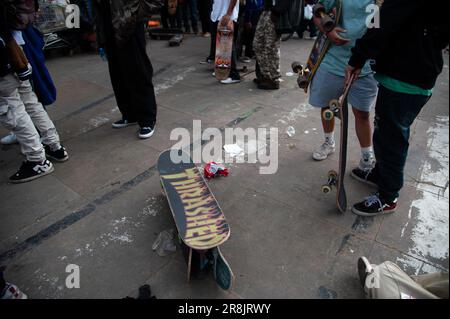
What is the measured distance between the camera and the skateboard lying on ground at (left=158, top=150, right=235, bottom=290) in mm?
1818

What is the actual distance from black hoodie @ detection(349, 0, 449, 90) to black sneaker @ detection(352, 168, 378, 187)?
1046 mm

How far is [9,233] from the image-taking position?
7.76 ft

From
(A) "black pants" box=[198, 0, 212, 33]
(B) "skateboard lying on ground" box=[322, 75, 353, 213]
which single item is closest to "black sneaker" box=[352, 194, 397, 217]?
(B) "skateboard lying on ground" box=[322, 75, 353, 213]

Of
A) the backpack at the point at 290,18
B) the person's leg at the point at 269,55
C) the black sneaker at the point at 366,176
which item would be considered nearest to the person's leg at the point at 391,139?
the black sneaker at the point at 366,176

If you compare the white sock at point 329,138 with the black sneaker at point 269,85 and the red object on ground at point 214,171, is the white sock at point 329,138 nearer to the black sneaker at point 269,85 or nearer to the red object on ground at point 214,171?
the red object on ground at point 214,171

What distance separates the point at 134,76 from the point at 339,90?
85.7 inches

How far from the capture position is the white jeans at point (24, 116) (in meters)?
2.66

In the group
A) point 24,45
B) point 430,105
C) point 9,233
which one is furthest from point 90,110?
point 430,105

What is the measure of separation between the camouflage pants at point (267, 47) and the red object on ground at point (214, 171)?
2.42 metres

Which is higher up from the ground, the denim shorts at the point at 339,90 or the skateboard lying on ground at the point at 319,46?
the skateboard lying on ground at the point at 319,46

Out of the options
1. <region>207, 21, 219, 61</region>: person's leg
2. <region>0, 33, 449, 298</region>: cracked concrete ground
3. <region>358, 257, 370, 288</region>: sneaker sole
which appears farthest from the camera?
<region>207, 21, 219, 61</region>: person's leg

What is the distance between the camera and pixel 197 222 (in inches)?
79.1

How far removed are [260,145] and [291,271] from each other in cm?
171

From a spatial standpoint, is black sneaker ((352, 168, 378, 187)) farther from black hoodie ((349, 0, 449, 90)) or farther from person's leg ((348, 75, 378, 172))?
black hoodie ((349, 0, 449, 90))
